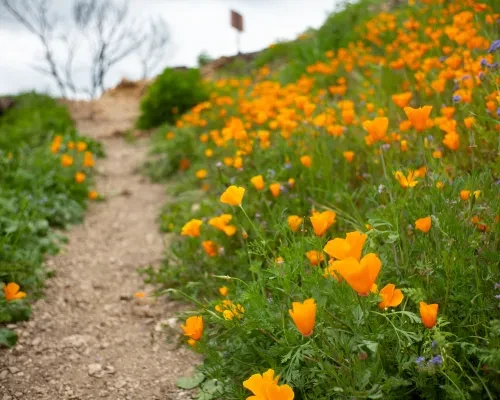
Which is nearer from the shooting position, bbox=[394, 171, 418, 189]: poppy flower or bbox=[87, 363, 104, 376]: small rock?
bbox=[394, 171, 418, 189]: poppy flower

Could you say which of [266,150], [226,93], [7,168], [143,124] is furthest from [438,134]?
[143,124]

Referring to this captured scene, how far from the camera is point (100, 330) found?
3162mm

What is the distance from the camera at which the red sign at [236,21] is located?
33.9 ft

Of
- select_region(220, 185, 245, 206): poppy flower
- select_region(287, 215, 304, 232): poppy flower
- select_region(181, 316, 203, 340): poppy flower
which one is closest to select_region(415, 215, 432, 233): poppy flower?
select_region(287, 215, 304, 232): poppy flower

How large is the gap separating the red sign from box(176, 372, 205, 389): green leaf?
8.81 m

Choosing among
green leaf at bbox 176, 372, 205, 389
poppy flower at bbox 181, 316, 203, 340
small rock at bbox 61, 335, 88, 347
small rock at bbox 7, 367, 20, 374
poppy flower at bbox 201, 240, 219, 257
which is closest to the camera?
poppy flower at bbox 181, 316, 203, 340

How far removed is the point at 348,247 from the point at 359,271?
0.13m

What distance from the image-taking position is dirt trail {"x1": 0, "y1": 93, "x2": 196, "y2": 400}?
2.58 m

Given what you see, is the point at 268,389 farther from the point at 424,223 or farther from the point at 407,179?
the point at 407,179

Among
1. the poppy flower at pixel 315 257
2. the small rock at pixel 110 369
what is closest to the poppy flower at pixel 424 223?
the poppy flower at pixel 315 257

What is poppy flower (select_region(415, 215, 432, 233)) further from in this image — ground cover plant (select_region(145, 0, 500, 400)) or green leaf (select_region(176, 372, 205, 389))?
green leaf (select_region(176, 372, 205, 389))

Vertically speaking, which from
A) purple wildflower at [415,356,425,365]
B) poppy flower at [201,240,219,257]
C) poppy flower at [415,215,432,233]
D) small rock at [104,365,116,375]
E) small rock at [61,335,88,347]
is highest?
poppy flower at [415,215,432,233]

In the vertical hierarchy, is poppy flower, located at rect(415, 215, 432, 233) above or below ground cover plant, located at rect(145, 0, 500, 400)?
above

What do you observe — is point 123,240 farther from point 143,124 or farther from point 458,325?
point 143,124
